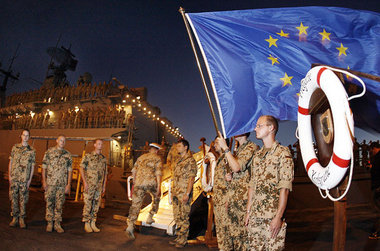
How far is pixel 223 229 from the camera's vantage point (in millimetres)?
3838

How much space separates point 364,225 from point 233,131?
6095mm

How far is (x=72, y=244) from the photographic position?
15.7 feet

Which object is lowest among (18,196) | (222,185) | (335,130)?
(18,196)

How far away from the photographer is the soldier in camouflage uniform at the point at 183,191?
5.00m

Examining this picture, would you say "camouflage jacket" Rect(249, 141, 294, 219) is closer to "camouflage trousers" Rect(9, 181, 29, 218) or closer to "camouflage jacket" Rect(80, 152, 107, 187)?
"camouflage jacket" Rect(80, 152, 107, 187)

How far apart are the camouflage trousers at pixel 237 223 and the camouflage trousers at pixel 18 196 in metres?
4.93

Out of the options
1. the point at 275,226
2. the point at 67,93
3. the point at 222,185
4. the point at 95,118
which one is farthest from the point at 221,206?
the point at 67,93

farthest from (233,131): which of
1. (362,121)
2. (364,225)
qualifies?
(364,225)

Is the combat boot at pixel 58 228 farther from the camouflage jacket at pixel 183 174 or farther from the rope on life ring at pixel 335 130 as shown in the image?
the rope on life ring at pixel 335 130

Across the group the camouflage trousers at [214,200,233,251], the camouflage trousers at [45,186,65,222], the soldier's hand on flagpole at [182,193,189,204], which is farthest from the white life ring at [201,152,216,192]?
the camouflage trousers at [45,186,65,222]

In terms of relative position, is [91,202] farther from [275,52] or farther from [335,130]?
[335,130]

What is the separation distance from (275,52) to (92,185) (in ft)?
16.6

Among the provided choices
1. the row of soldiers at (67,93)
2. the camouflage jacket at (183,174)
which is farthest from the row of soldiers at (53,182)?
the row of soldiers at (67,93)

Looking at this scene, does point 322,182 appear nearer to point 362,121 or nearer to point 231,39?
point 362,121
